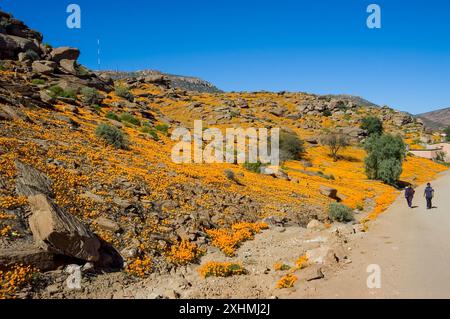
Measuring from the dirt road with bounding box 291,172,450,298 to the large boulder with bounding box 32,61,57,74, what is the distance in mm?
40412

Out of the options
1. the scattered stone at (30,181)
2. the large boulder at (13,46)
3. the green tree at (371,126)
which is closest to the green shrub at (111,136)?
the scattered stone at (30,181)

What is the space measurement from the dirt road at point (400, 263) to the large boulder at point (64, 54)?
47.4 m

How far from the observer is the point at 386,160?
47.0m

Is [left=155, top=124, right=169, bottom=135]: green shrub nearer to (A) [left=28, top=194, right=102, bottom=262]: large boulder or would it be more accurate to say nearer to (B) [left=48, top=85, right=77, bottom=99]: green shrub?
(B) [left=48, top=85, right=77, bottom=99]: green shrub

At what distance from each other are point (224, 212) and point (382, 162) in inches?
1339

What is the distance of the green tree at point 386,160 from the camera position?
46.2 metres

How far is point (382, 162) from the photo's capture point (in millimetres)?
46906

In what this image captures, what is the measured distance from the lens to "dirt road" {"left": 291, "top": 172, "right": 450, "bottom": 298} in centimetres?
1038

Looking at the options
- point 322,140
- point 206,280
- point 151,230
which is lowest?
point 206,280

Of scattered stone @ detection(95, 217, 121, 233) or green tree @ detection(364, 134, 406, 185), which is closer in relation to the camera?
scattered stone @ detection(95, 217, 121, 233)

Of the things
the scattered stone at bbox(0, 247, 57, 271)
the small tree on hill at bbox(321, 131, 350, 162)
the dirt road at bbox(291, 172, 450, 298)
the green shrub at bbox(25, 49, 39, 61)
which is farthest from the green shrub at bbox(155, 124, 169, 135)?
the small tree on hill at bbox(321, 131, 350, 162)

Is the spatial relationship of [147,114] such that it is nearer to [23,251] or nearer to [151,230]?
[151,230]

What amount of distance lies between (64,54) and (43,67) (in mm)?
8532

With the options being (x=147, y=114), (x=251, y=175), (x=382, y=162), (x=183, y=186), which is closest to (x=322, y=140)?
(x=382, y=162)
